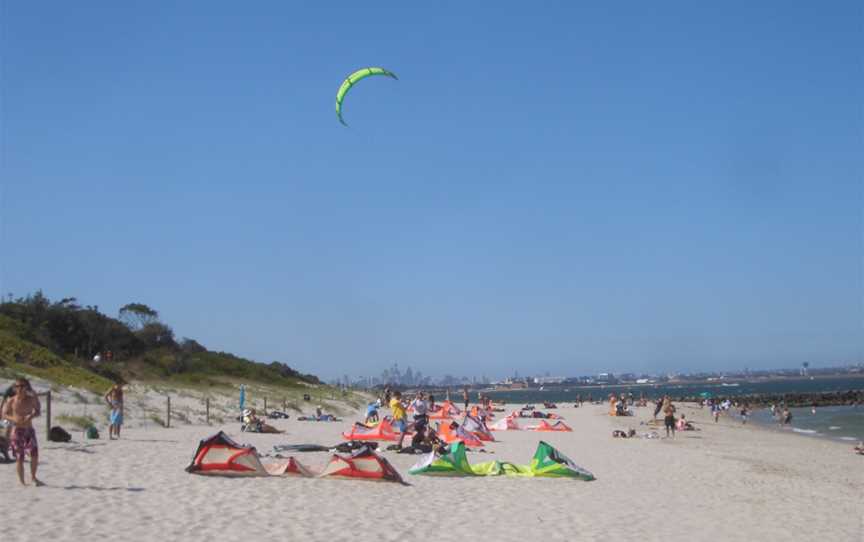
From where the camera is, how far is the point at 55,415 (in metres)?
16.4

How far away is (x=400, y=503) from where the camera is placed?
921cm

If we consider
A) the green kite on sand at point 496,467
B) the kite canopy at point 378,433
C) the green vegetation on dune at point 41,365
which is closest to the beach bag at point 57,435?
the green kite on sand at point 496,467

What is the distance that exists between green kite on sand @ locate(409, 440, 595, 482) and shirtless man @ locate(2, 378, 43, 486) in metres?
4.96

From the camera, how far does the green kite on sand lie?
11500mm

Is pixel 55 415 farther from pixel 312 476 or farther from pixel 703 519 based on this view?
pixel 703 519

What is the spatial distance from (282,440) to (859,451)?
52.2 ft

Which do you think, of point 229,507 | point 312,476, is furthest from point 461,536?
point 312,476

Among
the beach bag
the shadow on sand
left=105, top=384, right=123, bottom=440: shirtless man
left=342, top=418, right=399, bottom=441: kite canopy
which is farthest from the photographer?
left=342, top=418, right=399, bottom=441: kite canopy

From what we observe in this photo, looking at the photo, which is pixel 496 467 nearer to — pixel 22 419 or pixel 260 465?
pixel 260 465


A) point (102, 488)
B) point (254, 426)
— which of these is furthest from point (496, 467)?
point (254, 426)

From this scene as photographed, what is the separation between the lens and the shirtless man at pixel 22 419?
8812mm

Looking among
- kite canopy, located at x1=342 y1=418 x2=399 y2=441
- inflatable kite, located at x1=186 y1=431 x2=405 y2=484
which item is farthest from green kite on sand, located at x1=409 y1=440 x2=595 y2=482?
kite canopy, located at x1=342 y1=418 x2=399 y2=441

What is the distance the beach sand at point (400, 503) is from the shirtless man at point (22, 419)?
32 cm

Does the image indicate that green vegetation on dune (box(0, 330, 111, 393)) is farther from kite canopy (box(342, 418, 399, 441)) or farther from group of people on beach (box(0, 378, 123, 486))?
group of people on beach (box(0, 378, 123, 486))
